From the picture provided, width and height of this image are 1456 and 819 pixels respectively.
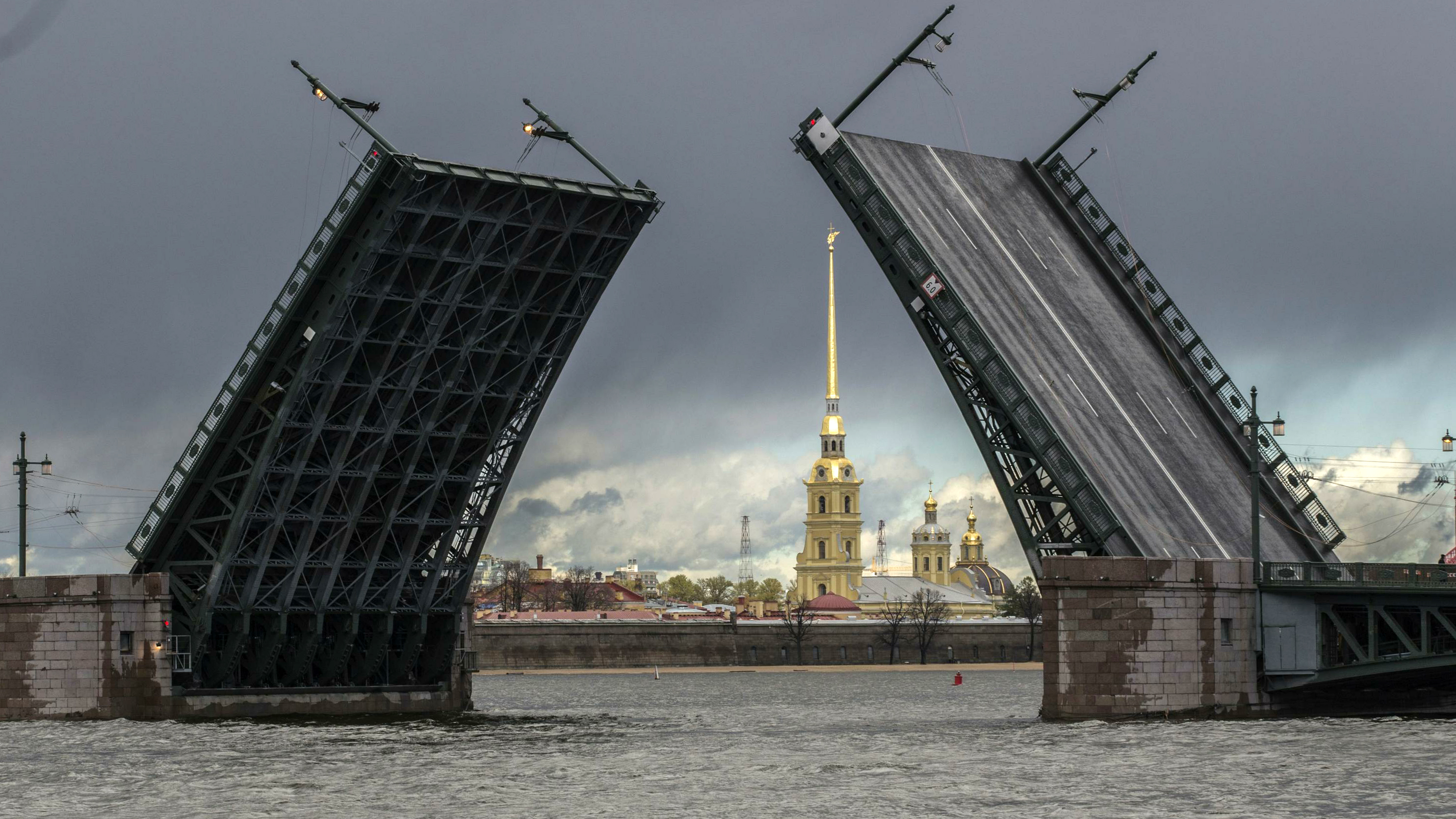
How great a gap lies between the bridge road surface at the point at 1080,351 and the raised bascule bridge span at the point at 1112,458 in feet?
0.23

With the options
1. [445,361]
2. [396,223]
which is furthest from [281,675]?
[396,223]

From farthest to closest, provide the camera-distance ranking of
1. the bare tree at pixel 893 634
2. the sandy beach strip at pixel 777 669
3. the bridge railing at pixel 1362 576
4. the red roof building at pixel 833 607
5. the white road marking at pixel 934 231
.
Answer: the red roof building at pixel 833 607 < the bare tree at pixel 893 634 < the sandy beach strip at pixel 777 669 < the white road marking at pixel 934 231 < the bridge railing at pixel 1362 576

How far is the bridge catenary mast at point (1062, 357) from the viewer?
44.1m

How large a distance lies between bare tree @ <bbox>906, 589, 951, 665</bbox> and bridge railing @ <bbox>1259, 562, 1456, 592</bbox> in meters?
100

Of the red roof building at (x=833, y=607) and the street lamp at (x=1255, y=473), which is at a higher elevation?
the street lamp at (x=1255, y=473)

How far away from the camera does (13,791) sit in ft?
112

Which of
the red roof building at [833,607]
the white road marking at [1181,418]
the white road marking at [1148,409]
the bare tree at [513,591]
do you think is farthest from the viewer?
the red roof building at [833,607]

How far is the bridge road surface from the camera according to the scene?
4472 cm

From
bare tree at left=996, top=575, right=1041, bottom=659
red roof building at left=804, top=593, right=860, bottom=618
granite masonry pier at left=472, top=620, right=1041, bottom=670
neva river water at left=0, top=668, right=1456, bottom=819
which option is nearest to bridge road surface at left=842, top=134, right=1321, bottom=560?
neva river water at left=0, top=668, right=1456, bottom=819

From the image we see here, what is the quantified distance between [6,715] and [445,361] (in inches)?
491

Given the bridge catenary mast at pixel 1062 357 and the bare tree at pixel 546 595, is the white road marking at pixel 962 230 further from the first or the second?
the bare tree at pixel 546 595

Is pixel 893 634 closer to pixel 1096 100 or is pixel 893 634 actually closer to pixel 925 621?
pixel 925 621

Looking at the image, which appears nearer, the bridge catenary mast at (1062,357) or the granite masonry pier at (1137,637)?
the granite masonry pier at (1137,637)

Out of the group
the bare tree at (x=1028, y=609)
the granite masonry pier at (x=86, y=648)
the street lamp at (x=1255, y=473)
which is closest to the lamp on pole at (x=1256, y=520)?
the street lamp at (x=1255, y=473)
